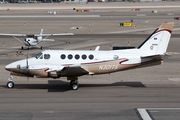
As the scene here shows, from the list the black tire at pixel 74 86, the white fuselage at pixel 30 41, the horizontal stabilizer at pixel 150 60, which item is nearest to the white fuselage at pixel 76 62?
the horizontal stabilizer at pixel 150 60

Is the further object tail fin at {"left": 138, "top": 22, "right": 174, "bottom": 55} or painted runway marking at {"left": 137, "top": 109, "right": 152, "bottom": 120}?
tail fin at {"left": 138, "top": 22, "right": 174, "bottom": 55}

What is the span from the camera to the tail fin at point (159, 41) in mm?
20641

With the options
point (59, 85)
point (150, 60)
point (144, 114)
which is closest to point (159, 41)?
point (150, 60)

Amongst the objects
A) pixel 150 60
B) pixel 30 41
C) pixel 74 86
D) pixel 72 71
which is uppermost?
pixel 150 60

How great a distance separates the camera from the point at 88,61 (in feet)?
66.1

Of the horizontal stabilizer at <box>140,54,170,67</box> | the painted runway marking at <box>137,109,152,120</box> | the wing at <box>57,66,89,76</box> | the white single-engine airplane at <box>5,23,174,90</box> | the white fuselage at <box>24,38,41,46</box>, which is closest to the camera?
the painted runway marking at <box>137,109,152,120</box>

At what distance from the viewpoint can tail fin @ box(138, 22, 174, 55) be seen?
2064cm

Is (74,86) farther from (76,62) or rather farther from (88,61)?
(88,61)

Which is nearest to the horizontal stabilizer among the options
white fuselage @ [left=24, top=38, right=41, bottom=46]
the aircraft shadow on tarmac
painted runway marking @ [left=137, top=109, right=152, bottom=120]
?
the aircraft shadow on tarmac

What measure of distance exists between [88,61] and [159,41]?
5.77 m

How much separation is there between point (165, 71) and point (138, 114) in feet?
43.6

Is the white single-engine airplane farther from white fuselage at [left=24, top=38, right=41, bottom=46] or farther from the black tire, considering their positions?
white fuselage at [left=24, top=38, right=41, bottom=46]

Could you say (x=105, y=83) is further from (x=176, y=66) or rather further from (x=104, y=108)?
(x=176, y=66)

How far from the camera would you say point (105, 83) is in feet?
75.1
